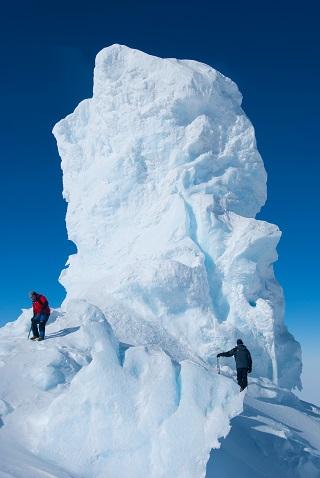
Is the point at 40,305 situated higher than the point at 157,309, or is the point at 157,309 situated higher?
the point at 157,309

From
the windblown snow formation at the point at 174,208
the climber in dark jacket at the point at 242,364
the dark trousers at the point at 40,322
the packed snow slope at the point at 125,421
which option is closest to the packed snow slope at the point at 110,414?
the packed snow slope at the point at 125,421

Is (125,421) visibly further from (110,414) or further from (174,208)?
(174,208)

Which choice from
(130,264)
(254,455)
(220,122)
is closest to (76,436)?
(254,455)

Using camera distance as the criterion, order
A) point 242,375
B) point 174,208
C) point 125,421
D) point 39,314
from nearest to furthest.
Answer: point 125,421
point 242,375
point 39,314
point 174,208

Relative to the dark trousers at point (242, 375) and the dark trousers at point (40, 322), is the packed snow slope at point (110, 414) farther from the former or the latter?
the dark trousers at point (242, 375)

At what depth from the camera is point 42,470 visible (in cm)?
809

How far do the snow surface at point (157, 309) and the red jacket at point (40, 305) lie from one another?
0.76 m

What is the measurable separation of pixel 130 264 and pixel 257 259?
5441 millimetres

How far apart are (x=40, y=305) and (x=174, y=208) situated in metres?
9.61

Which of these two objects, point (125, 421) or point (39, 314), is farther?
point (39, 314)

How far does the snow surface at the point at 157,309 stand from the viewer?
934 cm

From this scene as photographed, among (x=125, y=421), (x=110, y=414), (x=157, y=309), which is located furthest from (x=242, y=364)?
(x=157, y=309)

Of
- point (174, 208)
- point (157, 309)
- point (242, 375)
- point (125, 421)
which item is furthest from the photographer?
point (174, 208)

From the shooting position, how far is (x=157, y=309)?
19.0 m
